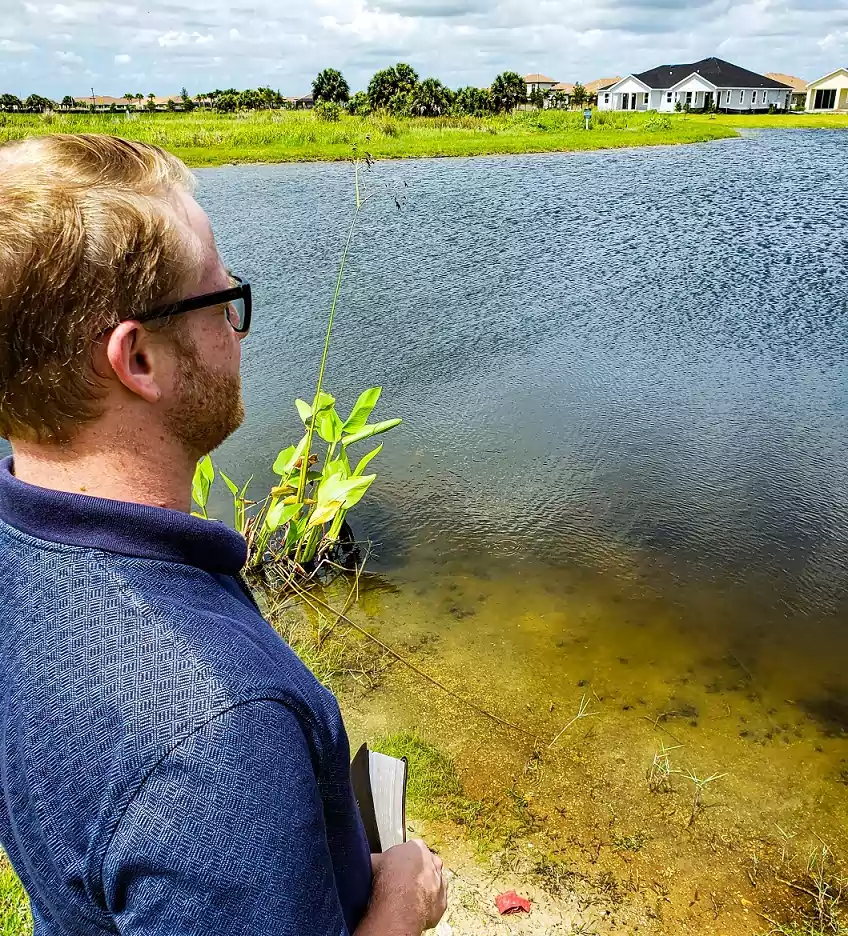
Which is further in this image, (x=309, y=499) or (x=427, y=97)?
(x=427, y=97)

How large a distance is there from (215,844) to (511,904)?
2.26m

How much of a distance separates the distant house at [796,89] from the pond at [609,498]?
66.7m

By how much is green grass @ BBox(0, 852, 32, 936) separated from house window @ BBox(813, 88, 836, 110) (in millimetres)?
79785

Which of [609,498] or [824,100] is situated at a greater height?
[824,100]

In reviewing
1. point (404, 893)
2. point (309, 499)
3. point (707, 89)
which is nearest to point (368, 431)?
point (309, 499)

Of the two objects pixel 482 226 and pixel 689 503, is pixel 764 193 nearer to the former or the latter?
pixel 482 226

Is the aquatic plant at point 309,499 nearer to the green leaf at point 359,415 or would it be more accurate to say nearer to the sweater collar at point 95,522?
the green leaf at point 359,415

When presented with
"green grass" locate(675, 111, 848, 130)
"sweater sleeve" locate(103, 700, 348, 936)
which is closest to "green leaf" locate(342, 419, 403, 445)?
"sweater sleeve" locate(103, 700, 348, 936)

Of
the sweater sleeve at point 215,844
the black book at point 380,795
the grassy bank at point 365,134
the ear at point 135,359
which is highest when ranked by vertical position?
the grassy bank at point 365,134

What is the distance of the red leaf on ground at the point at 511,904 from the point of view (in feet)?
8.81

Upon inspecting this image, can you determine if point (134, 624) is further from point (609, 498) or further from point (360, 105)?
point (360, 105)

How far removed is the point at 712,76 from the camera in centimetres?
6138

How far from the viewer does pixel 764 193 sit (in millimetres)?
17672

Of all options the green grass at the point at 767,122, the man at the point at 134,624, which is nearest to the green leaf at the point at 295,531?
the man at the point at 134,624
